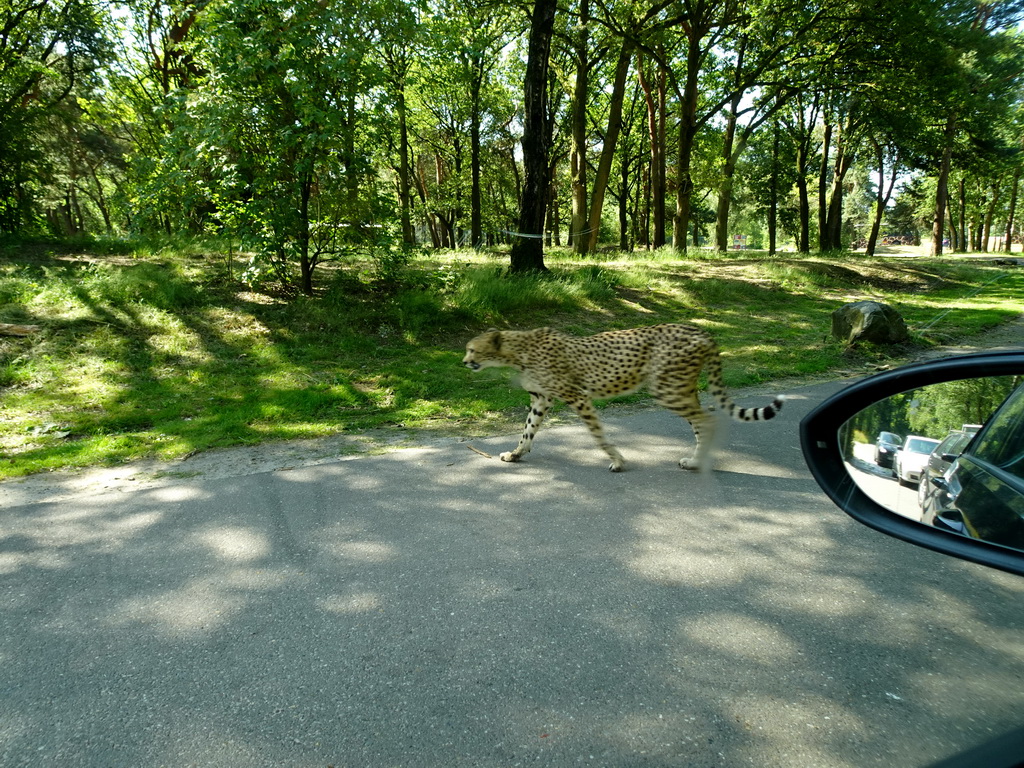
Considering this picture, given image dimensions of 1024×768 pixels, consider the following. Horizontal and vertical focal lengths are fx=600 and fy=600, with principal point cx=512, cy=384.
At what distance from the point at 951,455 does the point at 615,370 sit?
13.1 ft

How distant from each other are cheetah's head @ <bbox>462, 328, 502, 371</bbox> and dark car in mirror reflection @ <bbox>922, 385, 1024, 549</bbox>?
4.64 metres

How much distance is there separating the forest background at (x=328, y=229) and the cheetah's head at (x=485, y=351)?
170 cm

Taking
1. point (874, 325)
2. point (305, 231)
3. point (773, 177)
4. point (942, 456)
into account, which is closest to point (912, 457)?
point (942, 456)

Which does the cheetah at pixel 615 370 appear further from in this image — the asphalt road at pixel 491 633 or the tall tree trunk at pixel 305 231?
the tall tree trunk at pixel 305 231

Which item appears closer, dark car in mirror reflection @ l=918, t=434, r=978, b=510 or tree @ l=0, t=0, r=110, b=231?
dark car in mirror reflection @ l=918, t=434, r=978, b=510

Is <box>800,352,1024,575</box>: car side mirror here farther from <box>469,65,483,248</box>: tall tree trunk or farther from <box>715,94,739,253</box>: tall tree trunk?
<box>469,65,483,248</box>: tall tree trunk

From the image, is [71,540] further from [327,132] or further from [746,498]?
[327,132]

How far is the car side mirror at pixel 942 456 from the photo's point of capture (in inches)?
79.5

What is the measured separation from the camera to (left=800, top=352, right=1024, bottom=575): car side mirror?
6.63 ft

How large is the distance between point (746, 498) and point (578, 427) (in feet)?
8.55

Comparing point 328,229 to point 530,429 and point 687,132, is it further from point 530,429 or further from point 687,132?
point 687,132

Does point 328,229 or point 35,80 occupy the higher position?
point 35,80

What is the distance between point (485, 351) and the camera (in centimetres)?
649

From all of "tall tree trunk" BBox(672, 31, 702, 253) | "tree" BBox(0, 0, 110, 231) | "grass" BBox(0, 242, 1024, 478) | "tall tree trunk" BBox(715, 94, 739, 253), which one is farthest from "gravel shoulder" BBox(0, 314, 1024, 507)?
"tall tree trunk" BBox(715, 94, 739, 253)
